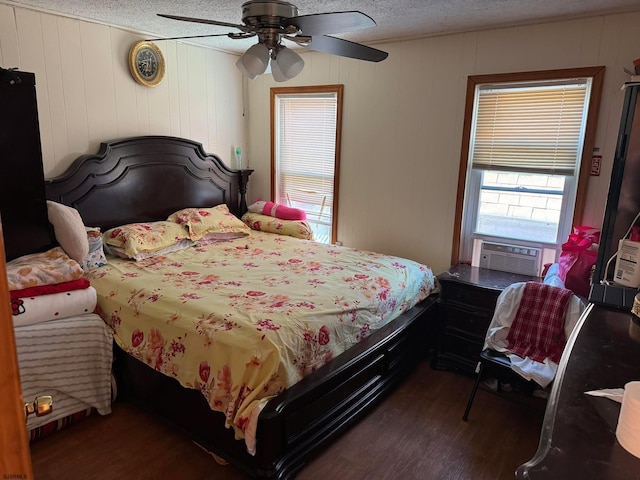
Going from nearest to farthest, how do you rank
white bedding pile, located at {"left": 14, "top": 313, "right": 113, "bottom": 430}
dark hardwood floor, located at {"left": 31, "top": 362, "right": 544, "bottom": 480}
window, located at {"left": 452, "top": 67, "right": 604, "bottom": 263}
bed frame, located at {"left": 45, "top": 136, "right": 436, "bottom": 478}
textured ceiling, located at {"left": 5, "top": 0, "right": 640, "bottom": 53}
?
bed frame, located at {"left": 45, "top": 136, "right": 436, "bottom": 478} < dark hardwood floor, located at {"left": 31, "top": 362, "right": 544, "bottom": 480} < white bedding pile, located at {"left": 14, "top": 313, "right": 113, "bottom": 430} < textured ceiling, located at {"left": 5, "top": 0, "right": 640, "bottom": 53} < window, located at {"left": 452, "top": 67, "right": 604, "bottom": 263}

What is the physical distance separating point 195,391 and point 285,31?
5.86 feet

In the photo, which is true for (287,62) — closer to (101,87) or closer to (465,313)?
(101,87)

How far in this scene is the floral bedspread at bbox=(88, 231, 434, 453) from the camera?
6.66 ft

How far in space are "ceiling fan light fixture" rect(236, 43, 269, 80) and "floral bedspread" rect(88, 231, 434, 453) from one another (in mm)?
1205

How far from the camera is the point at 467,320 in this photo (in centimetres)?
311

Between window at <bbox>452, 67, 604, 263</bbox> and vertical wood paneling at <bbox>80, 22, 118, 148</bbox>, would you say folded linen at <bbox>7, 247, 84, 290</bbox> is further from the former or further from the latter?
window at <bbox>452, 67, 604, 263</bbox>

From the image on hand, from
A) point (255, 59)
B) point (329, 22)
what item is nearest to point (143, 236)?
point (255, 59)

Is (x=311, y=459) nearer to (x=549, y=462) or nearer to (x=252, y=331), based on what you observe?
(x=252, y=331)

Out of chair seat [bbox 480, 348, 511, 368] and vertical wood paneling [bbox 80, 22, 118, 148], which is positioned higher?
vertical wood paneling [bbox 80, 22, 118, 148]

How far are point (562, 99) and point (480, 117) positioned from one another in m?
0.54

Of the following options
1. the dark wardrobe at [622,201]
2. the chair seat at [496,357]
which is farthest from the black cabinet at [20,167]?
the dark wardrobe at [622,201]

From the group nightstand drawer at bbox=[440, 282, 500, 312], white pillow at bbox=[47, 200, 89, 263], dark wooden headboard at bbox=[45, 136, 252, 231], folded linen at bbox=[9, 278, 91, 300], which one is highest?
dark wooden headboard at bbox=[45, 136, 252, 231]

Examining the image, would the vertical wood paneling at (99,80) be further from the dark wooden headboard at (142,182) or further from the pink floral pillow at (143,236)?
the pink floral pillow at (143,236)

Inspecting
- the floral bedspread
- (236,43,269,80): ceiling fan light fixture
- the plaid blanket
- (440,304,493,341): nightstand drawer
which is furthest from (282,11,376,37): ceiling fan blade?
(440,304,493,341): nightstand drawer
